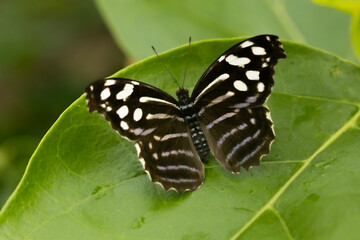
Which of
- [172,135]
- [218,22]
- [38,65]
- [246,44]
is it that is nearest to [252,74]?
[246,44]

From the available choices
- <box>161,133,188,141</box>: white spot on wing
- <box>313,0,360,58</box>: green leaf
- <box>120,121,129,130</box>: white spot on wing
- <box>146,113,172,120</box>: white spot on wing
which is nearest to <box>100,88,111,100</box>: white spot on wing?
<box>120,121,129,130</box>: white spot on wing

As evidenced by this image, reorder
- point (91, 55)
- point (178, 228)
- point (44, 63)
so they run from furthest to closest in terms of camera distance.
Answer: point (91, 55)
point (44, 63)
point (178, 228)

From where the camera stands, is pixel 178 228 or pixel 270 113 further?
pixel 270 113

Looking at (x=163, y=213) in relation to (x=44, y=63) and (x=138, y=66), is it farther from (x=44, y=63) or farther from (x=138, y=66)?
(x=44, y=63)

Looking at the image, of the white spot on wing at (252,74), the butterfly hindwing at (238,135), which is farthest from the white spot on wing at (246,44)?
the butterfly hindwing at (238,135)

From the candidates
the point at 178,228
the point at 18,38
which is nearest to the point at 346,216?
the point at 178,228

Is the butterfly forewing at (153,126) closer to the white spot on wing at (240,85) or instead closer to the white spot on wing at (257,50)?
the white spot on wing at (240,85)
